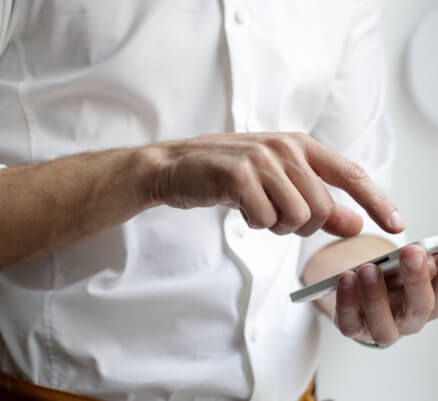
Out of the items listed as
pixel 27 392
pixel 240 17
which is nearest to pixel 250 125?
pixel 240 17

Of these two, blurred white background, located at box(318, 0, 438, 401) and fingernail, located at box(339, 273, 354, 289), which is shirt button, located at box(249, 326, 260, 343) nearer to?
fingernail, located at box(339, 273, 354, 289)

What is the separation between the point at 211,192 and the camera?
1.53 ft

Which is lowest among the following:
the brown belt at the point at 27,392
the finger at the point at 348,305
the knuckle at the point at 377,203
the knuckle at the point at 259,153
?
the brown belt at the point at 27,392

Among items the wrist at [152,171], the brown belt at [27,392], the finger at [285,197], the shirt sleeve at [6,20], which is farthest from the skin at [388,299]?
the shirt sleeve at [6,20]

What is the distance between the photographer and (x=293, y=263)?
780mm

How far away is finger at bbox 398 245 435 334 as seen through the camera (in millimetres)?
482

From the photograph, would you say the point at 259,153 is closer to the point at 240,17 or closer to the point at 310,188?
the point at 310,188

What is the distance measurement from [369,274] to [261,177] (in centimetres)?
16

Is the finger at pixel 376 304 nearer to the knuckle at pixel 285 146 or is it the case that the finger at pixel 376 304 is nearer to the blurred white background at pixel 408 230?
the knuckle at pixel 285 146

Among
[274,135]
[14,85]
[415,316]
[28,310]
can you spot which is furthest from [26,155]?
[415,316]

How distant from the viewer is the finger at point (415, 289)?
1.58ft

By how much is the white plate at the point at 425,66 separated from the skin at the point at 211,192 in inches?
18.7

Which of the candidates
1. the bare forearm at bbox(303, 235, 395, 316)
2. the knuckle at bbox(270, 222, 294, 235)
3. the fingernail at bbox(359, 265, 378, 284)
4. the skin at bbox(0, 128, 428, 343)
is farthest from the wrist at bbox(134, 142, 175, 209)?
the bare forearm at bbox(303, 235, 395, 316)

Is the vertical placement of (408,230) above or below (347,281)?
below
